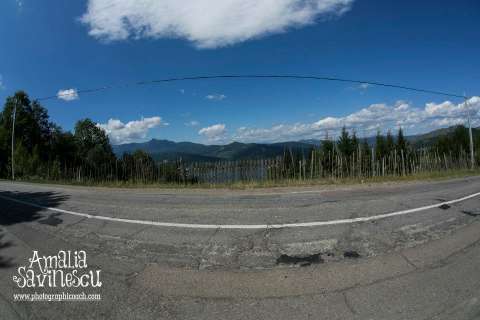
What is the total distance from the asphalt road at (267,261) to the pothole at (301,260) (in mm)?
16

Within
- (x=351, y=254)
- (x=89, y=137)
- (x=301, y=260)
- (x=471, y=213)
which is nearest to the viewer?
(x=301, y=260)

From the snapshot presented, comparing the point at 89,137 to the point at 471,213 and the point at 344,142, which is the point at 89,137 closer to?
the point at 344,142

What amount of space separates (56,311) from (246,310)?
7.15 feet

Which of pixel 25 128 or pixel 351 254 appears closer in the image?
pixel 351 254

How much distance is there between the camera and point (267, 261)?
3824mm

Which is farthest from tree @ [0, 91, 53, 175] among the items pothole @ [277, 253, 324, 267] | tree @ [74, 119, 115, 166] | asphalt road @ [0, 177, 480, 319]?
pothole @ [277, 253, 324, 267]

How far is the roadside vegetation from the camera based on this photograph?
59.6 ft

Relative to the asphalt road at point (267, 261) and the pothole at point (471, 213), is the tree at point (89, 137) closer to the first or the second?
the asphalt road at point (267, 261)

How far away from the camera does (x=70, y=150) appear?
54250 millimetres

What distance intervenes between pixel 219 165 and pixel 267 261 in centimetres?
1543

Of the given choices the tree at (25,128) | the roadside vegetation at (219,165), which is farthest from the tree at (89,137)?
A: the tree at (25,128)

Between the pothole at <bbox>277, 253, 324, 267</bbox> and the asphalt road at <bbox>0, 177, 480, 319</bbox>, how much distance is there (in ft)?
0.05

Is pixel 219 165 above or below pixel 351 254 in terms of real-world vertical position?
above

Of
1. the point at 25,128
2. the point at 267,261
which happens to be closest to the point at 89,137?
the point at 25,128
